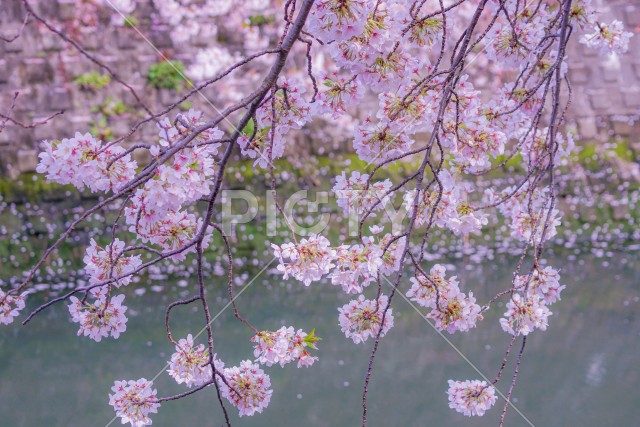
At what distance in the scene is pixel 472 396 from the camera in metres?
1.28

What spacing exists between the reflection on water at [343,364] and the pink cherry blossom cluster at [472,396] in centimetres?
68

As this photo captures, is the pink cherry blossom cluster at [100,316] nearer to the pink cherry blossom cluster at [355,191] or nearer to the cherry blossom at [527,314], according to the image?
the pink cherry blossom cluster at [355,191]

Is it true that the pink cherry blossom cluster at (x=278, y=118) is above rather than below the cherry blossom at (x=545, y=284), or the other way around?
above

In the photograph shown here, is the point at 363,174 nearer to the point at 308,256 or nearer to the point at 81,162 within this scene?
the point at 308,256

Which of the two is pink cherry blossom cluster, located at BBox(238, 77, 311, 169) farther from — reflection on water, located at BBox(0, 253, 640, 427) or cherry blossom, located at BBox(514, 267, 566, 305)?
reflection on water, located at BBox(0, 253, 640, 427)

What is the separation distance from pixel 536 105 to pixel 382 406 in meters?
1.09

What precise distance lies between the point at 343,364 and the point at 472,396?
1.12 m

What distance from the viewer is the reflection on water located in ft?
6.66

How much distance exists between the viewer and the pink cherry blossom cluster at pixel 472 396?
1.28m

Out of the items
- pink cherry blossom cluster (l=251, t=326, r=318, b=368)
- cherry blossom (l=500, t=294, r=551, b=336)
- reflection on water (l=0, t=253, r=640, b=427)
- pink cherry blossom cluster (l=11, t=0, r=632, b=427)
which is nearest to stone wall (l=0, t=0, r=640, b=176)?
reflection on water (l=0, t=253, r=640, b=427)

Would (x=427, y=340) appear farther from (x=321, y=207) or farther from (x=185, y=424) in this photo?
(x=321, y=207)

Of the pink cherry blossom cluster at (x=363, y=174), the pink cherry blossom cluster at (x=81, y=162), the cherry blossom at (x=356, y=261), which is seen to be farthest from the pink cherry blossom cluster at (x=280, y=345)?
the pink cherry blossom cluster at (x=81, y=162)

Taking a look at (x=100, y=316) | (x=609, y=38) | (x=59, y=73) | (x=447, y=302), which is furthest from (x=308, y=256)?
(x=59, y=73)

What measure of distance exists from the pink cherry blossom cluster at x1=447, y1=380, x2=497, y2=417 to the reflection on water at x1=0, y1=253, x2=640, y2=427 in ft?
2.23
